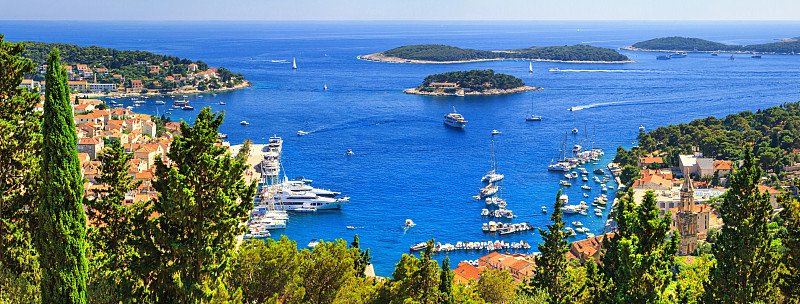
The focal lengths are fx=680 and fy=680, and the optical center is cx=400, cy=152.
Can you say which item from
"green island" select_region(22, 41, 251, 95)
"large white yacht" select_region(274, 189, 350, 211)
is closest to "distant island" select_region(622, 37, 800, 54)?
"green island" select_region(22, 41, 251, 95)

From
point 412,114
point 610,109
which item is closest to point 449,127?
point 412,114

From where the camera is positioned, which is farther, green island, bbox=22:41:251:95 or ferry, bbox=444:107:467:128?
green island, bbox=22:41:251:95

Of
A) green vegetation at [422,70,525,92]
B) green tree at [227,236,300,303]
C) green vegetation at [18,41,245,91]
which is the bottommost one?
green tree at [227,236,300,303]

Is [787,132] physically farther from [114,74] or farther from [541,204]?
[114,74]

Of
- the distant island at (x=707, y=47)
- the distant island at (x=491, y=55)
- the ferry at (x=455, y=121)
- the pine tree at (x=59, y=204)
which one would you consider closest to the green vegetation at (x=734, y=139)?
the ferry at (x=455, y=121)

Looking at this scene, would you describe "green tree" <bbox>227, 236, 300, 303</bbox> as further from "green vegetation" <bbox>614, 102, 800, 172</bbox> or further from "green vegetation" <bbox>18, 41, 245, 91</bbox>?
"green vegetation" <bbox>18, 41, 245, 91</bbox>

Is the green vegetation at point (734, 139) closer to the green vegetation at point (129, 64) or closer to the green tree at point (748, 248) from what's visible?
the green tree at point (748, 248)

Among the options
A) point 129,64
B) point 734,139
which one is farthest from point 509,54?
point 734,139

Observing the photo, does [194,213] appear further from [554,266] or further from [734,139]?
[734,139]
